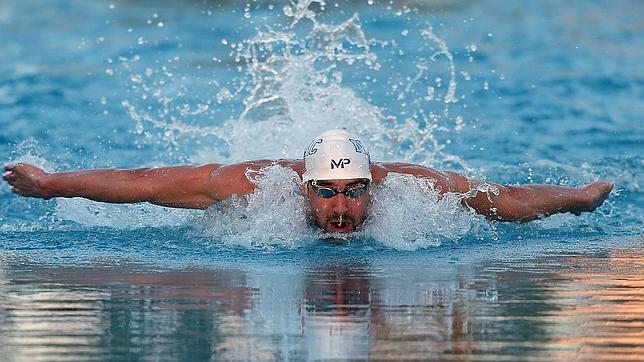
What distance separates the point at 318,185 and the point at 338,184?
13 cm

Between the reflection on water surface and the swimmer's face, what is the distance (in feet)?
3.14

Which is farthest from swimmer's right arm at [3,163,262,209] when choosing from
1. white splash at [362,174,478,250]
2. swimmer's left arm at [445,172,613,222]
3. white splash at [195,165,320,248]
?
swimmer's left arm at [445,172,613,222]

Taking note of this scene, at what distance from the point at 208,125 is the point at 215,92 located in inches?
56.6

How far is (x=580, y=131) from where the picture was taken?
14828 millimetres

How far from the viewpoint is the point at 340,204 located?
8555 mm

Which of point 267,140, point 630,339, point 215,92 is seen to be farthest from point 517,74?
point 630,339

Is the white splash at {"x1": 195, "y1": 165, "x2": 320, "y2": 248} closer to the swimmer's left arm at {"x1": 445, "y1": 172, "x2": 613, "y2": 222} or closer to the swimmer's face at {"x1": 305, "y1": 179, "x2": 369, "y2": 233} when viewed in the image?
A: the swimmer's face at {"x1": 305, "y1": 179, "x2": 369, "y2": 233}

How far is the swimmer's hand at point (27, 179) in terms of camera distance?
905cm

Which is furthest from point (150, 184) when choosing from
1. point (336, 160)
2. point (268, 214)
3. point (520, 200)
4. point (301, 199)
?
point (520, 200)

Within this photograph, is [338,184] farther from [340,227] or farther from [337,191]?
[340,227]

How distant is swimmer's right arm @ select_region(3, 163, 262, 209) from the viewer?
8.93 meters

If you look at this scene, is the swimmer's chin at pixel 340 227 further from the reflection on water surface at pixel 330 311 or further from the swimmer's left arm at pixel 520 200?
the reflection on water surface at pixel 330 311

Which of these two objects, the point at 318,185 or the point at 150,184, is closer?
the point at 318,185

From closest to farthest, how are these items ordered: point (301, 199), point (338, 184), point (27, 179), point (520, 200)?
point (338, 184), point (301, 199), point (27, 179), point (520, 200)
